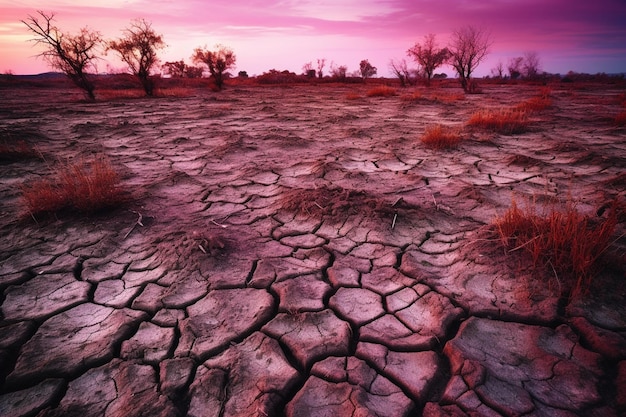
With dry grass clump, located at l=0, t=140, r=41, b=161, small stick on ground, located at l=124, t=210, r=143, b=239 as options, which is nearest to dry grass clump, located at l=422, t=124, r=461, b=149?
small stick on ground, located at l=124, t=210, r=143, b=239

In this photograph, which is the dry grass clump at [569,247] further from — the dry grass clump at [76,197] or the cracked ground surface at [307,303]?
the dry grass clump at [76,197]

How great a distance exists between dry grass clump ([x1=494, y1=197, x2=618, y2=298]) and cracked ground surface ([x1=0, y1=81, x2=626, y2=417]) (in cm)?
8

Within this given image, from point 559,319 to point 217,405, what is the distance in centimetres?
173

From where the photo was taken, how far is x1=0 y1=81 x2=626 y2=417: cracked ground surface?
1341 millimetres

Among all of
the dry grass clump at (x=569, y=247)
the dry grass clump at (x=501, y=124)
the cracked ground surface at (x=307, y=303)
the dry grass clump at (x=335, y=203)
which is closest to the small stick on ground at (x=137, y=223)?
the cracked ground surface at (x=307, y=303)

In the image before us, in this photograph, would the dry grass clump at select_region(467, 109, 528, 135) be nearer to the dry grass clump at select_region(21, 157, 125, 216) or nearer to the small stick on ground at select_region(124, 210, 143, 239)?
the small stick on ground at select_region(124, 210, 143, 239)

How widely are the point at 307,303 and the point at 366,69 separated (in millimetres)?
31850

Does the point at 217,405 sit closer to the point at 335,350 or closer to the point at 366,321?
the point at 335,350

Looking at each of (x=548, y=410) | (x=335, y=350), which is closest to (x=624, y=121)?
(x=548, y=410)

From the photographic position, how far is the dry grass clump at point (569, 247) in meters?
1.73

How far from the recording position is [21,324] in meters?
1.74

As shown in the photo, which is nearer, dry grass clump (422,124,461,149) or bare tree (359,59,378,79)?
dry grass clump (422,124,461,149)

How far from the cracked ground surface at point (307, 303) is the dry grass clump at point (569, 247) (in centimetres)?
8

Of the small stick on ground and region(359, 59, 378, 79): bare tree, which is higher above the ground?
region(359, 59, 378, 79): bare tree
